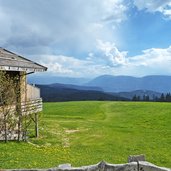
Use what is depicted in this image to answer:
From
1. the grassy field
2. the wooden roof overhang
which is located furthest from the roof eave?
the grassy field

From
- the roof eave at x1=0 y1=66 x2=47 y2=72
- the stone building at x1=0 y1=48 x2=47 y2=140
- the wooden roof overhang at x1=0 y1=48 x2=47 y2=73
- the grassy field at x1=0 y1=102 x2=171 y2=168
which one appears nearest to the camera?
the grassy field at x1=0 y1=102 x2=171 y2=168

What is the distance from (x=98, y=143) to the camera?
86.1ft

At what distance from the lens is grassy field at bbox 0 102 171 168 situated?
664 inches

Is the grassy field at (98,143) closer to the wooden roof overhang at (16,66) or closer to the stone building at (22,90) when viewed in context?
the stone building at (22,90)

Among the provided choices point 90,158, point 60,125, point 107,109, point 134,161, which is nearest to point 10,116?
point 90,158

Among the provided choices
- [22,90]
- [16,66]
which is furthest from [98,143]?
[16,66]

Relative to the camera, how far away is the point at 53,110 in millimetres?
55000

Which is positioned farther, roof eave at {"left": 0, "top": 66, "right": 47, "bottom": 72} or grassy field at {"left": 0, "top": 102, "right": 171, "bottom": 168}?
roof eave at {"left": 0, "top": 66, "right": 47, "bottom": 72}

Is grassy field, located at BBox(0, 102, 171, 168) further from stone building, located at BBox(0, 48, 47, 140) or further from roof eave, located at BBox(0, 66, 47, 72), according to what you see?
roof eave, located at BBox(0, 66, 47, 72)

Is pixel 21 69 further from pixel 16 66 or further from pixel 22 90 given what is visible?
pixel 22 90

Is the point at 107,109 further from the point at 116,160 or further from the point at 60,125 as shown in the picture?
the point at 116,160

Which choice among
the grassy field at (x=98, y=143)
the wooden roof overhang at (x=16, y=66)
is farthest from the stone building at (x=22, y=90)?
the grassy field at (x=98, y=143)

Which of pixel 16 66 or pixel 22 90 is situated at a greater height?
pixel 16 66

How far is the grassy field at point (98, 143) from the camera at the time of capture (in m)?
16.9
